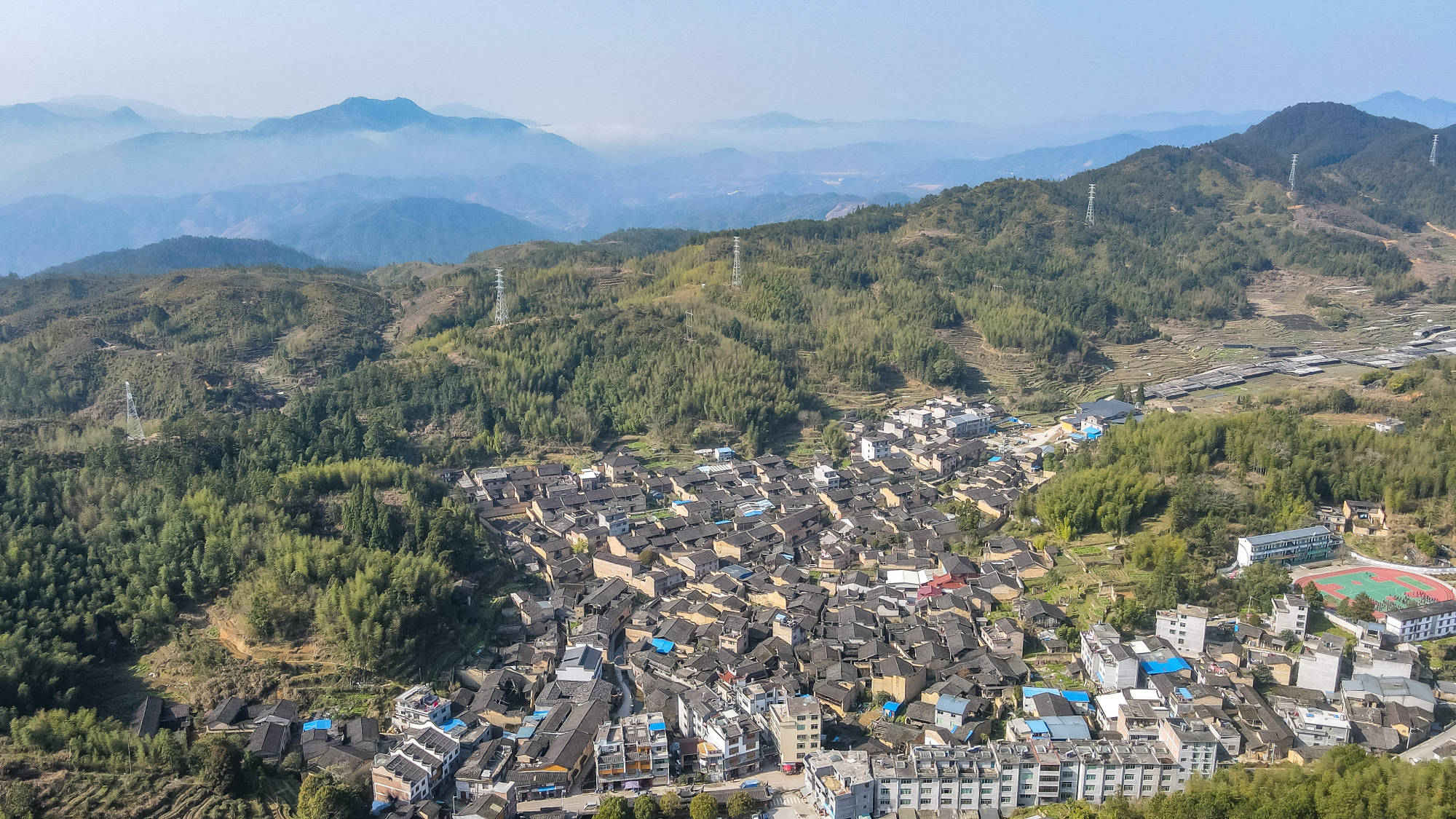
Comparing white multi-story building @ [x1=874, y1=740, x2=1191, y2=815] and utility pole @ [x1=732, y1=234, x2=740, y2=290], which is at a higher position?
utility pole @ [x1=732, y1=234, x2=740, y2=290]

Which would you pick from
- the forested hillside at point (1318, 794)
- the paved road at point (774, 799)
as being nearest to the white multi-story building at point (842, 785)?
the paved road at point (774, 799)

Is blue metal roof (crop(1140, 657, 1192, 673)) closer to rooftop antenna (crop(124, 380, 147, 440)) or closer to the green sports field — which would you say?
the green sports field

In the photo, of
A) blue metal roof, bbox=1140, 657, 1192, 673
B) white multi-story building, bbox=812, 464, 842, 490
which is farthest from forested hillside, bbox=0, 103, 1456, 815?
white multi-story building, bbox=812, 464, 842, 490

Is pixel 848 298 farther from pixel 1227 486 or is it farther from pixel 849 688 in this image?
pixel 849 688

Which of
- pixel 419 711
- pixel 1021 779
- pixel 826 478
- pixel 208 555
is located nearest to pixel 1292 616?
pixel 1021 779

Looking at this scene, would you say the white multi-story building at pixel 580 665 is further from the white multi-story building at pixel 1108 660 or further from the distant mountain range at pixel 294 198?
the distant mountain range at pixel 294 198

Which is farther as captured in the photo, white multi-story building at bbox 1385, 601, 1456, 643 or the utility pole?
the utility pole

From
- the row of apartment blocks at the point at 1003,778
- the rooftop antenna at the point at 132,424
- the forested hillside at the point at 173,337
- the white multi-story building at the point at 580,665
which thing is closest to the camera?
the row of apartment blocks at the point at 1003,778
